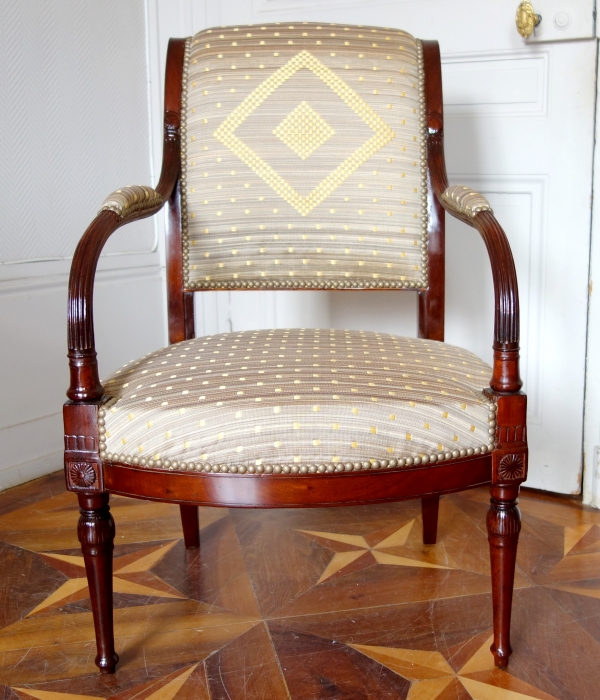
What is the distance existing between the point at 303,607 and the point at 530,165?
1036 mm

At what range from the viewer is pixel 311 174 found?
1.29 m

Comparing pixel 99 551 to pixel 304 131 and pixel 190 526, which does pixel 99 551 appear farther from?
pixel 304 131

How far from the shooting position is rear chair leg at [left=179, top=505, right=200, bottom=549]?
1428 mm

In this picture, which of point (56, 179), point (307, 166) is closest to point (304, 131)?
point (307, 166)

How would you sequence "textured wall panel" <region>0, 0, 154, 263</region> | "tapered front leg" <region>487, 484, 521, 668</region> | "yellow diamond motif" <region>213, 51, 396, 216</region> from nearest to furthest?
A: 1. "tapered front leg" <region>487, 484, 521, 668</region>
2. "yellow diamond motif" <region>213, 51, 396, 216</region>
3. "textured wall panel" <region>0, 0, 154, 263</region>

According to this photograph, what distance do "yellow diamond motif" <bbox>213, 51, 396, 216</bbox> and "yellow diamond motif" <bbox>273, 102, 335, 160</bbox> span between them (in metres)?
0.05

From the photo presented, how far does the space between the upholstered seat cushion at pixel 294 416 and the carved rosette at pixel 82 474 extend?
3 cm

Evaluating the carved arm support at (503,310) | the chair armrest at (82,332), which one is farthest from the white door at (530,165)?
the chair armrest at (82,332)

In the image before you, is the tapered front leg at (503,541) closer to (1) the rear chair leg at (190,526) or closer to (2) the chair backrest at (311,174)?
(2) the chair backrest at (311,174)

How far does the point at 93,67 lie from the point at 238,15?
1.28ft

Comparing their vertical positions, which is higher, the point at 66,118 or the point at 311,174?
the point at 66,118

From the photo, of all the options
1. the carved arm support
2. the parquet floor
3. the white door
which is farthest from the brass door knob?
the parquet floor

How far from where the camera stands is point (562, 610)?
4.08 ft

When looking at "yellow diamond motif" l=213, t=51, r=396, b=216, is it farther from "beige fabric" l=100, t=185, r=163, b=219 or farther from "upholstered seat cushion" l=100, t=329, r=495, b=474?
"upholstered seat cushion" l=100, t=329, r=495, b=474
